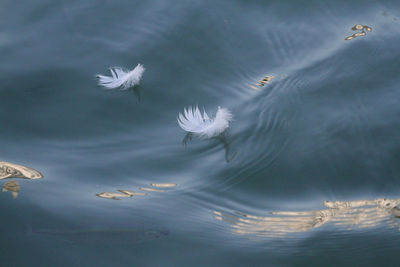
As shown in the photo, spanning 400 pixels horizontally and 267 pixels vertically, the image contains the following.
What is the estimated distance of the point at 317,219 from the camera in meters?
2.17

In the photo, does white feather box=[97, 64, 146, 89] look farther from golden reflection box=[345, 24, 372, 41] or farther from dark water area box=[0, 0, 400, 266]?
golden reflection box=[345, 24, 372, 41]

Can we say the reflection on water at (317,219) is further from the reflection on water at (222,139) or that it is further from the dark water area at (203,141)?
the reflection on water at (222,139)

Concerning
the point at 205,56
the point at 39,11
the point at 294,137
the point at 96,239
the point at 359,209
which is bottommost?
the point at 96,239

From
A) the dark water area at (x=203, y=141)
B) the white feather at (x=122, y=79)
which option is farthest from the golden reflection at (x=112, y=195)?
the white feather at (x=122, y=79)

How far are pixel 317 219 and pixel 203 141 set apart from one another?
73cm

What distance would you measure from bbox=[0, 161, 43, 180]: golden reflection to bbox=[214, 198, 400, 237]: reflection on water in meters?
0.80

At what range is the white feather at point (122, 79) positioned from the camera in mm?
3002

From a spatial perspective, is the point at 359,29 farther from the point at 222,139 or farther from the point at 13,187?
the point at 13,187

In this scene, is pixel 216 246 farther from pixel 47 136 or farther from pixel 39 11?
pixel 39 11

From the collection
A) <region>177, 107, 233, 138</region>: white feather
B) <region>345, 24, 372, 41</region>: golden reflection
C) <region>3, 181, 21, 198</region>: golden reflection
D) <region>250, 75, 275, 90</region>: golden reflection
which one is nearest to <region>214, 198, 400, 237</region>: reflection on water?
<region>177, 107, 233, 138</region>: white feather

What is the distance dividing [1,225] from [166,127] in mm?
1062

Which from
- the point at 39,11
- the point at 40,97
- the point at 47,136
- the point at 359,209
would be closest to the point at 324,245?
the point at 359,209

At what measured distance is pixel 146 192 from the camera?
2.29m

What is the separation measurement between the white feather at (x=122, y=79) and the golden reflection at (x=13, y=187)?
958mm
